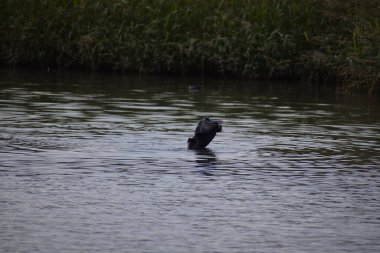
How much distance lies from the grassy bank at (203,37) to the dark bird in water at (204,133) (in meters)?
9.95

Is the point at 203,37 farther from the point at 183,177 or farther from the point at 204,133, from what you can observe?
the point at 183,177

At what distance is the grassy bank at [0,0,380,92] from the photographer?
23.8m

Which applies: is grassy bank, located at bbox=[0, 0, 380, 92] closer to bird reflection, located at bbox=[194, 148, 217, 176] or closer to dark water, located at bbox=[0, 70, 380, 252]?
dark water, located at bbox=[0, 70, 380, 252]

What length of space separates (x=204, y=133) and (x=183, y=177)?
1.85m

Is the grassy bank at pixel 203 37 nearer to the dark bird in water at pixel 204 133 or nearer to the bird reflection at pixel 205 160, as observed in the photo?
the dark bird in water at pixel 204 133

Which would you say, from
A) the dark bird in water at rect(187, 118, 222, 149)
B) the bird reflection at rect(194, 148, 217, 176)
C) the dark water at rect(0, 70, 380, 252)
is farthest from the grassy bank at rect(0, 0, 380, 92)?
the bird reflection at rect(194, 148, 217, 176)

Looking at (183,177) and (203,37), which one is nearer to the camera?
(183,177)

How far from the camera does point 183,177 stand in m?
10.8

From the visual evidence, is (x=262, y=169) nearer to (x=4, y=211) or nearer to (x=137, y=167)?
(x=137, y=167)

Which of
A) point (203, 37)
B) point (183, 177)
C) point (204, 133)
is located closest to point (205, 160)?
point (204, 133)

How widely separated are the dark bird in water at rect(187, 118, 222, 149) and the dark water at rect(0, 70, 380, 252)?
0.11m

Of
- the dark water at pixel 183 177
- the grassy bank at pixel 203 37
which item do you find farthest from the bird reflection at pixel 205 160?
the grassy bank at pixel 203 37

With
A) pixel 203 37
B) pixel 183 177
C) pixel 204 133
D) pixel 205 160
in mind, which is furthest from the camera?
pixel 203 37

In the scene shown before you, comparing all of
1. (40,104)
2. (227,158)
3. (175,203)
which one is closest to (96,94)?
(40,104)
